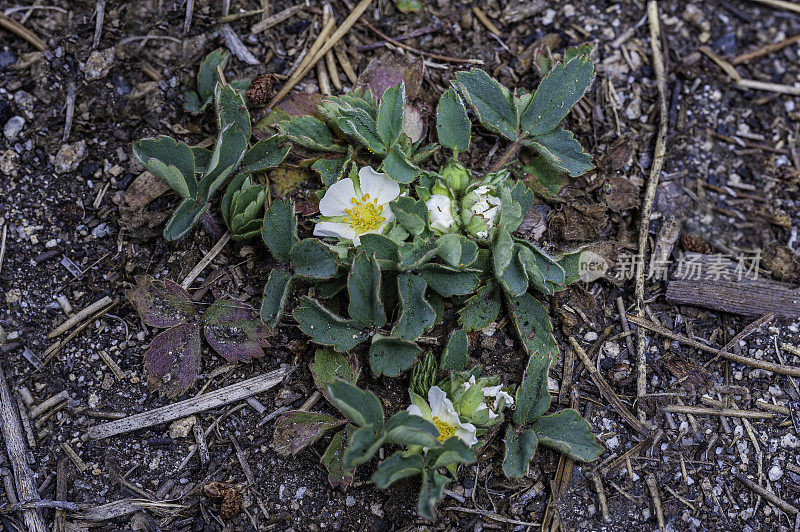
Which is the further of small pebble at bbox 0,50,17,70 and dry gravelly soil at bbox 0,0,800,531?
small pebble at bbox 0,50,17,70

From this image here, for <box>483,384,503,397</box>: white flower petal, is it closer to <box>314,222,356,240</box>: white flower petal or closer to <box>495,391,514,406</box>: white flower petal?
<box>495,391,514,406</box>: white flower petal

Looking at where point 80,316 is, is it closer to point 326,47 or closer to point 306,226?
point 306,226

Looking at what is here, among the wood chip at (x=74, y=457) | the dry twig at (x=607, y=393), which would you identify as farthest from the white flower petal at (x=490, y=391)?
the wood chip at (x=74, y=457)

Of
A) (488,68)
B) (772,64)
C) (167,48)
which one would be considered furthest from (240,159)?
(772,64)

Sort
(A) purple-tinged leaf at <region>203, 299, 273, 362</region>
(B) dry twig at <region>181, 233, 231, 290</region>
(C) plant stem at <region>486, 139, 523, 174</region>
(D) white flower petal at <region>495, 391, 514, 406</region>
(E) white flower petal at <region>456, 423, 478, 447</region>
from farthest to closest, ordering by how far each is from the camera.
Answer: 1. (C) plant stem at <region>486, 139, 523, 174</region>
2. (B) dry twig at <region>181, 233, 231, 290</region>
3. (A) purple-tinged leaf at <region>203, 299, 273, 362</region>
4. (D) white flower petal at <region>495, 391, 514, 406</region>
5. (E) white flower petal at <region>456, 423, 478, 447</region>

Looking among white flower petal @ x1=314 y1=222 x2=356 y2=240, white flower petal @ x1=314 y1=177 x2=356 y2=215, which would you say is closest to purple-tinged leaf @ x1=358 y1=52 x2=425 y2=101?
white flower petal @ x1=314 y1=177 x2=356 y2=215

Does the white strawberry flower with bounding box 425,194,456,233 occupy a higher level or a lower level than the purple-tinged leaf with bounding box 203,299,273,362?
higher

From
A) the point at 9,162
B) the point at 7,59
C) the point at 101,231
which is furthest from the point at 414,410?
the point at 7,59
